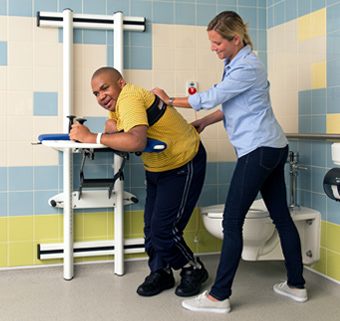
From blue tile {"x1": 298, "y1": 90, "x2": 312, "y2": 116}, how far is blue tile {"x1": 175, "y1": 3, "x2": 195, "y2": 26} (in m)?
0.91

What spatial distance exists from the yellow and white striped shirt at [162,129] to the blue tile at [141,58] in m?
0.67

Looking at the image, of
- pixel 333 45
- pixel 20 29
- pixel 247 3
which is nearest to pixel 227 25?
pixel 333 45

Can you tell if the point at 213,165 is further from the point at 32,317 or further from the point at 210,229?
the point at 32,317

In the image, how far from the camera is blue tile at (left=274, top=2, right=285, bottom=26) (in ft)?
10.1

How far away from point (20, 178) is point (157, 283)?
3.70 ft

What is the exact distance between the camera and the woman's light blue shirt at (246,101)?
2.14 metres

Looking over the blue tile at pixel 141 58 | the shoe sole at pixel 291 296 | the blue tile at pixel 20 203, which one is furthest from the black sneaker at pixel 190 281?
the blue tile at pixel 141 58

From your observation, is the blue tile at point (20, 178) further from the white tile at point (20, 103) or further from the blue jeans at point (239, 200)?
the blue jeans at point (239, 200)

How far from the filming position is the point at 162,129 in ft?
7.64

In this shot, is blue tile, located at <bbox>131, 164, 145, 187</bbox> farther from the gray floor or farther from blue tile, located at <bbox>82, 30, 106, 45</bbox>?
blue tile, located at <bbox>82, 30, 106, 45</bbox>

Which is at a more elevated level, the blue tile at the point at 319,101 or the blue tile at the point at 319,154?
the blue tile at the point at 319,101

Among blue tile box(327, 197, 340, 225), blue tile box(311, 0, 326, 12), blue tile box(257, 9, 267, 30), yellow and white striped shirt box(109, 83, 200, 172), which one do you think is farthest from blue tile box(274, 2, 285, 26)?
blue tile box(327, 197, 340, 225)

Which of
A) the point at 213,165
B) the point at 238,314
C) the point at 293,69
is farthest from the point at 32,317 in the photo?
the point at 293,69

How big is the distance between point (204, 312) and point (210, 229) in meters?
0.55
